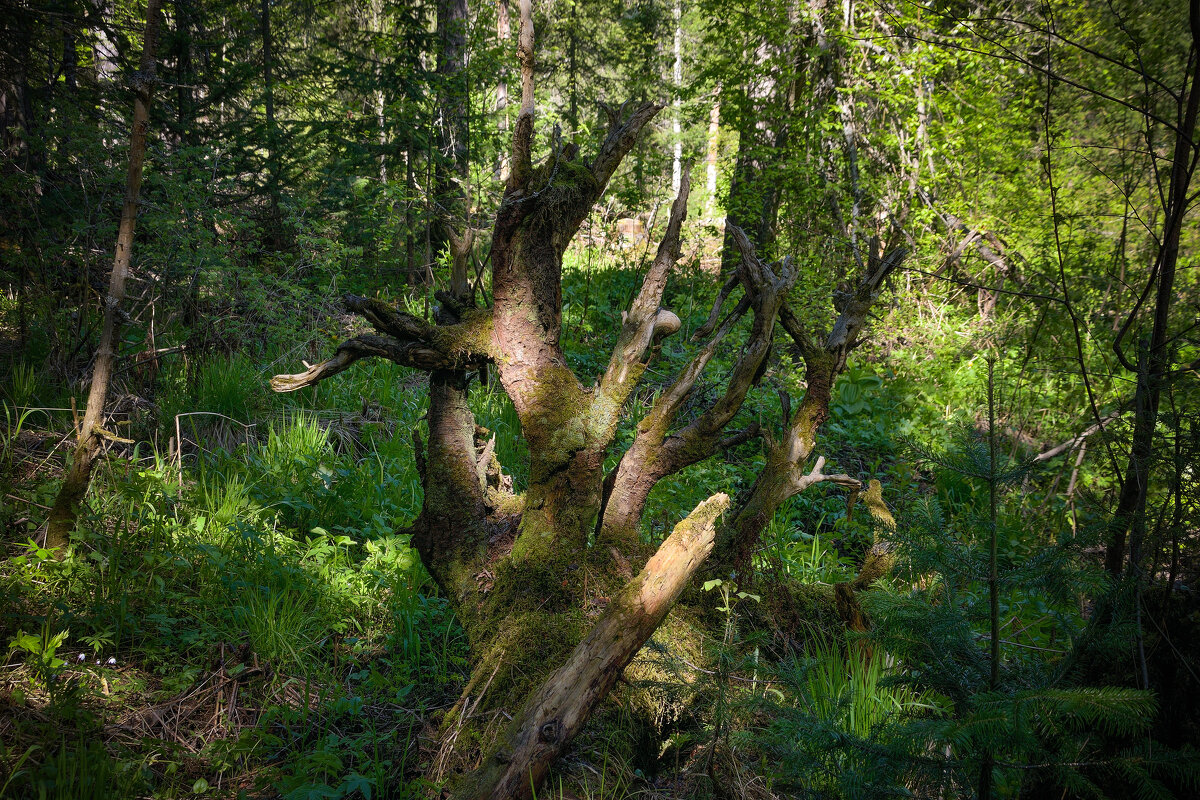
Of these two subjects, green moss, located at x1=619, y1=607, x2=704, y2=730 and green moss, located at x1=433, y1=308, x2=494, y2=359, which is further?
green moss, located at x1=433, y1=308, x2=494, y2=359

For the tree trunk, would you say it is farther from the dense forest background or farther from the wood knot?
the wood knot

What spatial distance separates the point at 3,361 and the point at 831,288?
8.07 metres

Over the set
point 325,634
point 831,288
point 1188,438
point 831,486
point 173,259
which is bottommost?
point 325,634

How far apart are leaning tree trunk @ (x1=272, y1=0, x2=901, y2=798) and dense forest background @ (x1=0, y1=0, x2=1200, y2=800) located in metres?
0.03

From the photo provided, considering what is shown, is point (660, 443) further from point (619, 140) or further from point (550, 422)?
point (619, 140)

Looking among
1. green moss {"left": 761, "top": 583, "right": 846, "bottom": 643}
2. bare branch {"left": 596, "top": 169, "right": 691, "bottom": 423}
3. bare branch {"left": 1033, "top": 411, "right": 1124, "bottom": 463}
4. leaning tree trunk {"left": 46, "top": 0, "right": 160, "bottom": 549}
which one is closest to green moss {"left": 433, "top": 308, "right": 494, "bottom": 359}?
bare branch {"left": 596, "top": 169, "right": 691, "bottom": 423}


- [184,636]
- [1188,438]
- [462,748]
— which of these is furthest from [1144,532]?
[184,636]

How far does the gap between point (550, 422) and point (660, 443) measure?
56cm

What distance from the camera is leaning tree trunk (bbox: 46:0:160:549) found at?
3145 mm

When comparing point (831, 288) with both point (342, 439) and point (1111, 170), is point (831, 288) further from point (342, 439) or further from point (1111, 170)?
point (342, 439)

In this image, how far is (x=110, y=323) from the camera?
3.23 metres

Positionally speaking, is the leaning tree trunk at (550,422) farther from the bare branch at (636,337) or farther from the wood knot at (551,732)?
the wood knot at (551,732)

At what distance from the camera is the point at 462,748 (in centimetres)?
242

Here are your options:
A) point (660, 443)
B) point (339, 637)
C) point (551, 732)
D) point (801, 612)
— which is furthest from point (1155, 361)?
point (339, 637)
